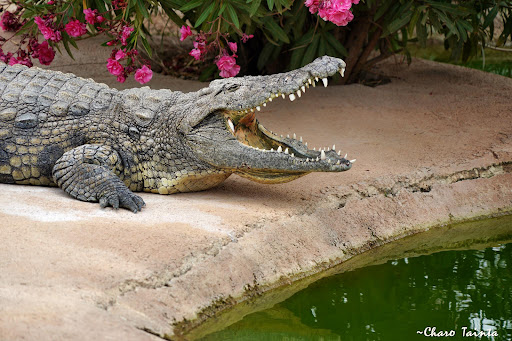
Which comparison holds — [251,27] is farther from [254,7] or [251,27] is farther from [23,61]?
[23,61]

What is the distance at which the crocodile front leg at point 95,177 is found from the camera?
4.47 metres

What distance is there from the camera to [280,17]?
6.64 meters

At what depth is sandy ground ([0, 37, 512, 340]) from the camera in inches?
133

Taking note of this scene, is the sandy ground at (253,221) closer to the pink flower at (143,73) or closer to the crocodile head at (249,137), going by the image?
the crocodile head at (249,137)

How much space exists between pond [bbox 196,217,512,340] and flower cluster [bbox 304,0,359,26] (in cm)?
176

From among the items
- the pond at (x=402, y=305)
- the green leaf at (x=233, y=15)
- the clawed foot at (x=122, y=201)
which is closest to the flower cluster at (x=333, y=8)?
the green leaf at (x=233, y=15)

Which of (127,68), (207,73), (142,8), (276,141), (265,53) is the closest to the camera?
(276,141)

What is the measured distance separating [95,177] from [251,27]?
8.08ft

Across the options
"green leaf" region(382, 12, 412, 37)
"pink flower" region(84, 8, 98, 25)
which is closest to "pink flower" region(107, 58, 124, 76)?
"pink flower" region(84, 8, 98, 25)

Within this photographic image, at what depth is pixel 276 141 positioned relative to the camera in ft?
16.3

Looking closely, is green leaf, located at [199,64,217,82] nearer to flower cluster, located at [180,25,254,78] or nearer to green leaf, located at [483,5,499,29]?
flower cluster, located at [180,25,254,78]

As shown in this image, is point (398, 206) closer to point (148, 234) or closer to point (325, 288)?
point (325, 288)

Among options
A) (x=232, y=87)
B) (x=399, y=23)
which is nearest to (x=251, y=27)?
(x=399, y=23)

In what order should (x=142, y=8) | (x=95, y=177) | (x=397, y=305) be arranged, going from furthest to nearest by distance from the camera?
1. (x=142, y=8)
2. (x=95, y=177)
3. (x=397, y=305)
